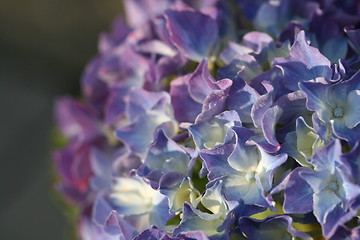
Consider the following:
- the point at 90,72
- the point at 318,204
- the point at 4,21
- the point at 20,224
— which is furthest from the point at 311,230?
the point at 4,21

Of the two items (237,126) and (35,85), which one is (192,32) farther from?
(35,85)

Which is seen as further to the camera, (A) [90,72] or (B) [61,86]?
(B) [61,86]

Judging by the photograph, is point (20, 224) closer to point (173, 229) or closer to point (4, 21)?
point (4, 21)

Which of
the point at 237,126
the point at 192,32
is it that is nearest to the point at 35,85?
the point at 192,32

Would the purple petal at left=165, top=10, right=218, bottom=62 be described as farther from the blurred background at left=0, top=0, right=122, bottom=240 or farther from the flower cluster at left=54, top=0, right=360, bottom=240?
the blurred background at left=0, top=0, right=122, bottom=240

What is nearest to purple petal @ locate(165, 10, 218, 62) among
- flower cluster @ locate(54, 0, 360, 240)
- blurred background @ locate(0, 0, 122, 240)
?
flower cluster @ locate(54, 0, 360, 240)

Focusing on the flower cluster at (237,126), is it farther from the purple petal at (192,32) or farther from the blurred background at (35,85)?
the blurred background at (35,85)
